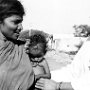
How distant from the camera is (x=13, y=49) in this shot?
7.00 feet

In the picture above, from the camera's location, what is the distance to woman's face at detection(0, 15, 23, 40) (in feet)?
6.68

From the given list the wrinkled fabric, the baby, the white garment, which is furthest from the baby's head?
the wrinkled fabric

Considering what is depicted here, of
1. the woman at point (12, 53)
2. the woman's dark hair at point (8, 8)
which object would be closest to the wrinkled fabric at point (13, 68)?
the woman at point (12, 53)

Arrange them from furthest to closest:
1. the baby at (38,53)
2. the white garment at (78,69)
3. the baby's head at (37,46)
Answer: the baby's head at (37,46) → the baby at (38,53) → the white garment at (78,69)

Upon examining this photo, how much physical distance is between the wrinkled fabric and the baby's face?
1330 millimetres

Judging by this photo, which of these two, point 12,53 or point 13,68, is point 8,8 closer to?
point 12,53

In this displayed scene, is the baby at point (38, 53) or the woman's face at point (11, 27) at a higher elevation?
the woman's face at point (11, 27)

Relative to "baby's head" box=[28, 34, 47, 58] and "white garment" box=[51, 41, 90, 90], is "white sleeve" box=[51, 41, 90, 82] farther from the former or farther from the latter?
"baby's head" box=[28, 34, 47, 58]

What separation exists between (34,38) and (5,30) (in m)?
1.48

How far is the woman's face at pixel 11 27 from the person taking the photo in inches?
80.2

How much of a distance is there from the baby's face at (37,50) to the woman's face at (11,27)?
1.39 meters

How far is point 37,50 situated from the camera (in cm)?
356

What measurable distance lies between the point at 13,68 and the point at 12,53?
15 centimetres

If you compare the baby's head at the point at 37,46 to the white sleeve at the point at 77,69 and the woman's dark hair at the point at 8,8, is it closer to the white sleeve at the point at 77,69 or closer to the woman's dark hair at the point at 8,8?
the white sleeve at the point at 77,69
